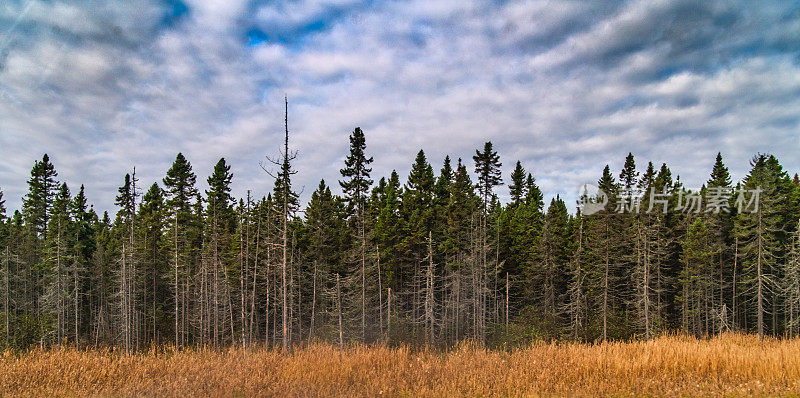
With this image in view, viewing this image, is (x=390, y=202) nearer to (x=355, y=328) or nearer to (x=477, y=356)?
(x=355, y=328)

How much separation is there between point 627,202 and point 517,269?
1452cm

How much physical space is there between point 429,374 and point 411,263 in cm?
3046

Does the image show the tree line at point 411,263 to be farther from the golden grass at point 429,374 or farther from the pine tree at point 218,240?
the golden grass at point 429,374

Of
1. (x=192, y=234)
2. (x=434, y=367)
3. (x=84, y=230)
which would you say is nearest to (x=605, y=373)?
(x=434, y=367)

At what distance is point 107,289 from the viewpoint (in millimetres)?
45094

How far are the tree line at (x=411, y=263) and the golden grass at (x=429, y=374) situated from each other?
19663 millimetres

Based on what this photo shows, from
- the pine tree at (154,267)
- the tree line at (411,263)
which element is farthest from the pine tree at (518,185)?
the pine tree at (154,267)

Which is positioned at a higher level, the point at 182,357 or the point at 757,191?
the point at 757,191

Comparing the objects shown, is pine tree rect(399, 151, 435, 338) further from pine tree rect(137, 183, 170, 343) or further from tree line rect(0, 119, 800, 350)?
pine tree rect(137, 183, 170, 343)

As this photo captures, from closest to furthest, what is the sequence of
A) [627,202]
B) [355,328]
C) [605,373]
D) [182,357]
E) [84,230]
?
1. [605,373]
2. [182,357]
3. [355,328]
4. [627,202]
5. [84,230]

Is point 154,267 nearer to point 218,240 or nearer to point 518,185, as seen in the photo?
point 218,240

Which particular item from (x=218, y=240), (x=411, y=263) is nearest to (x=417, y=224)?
(x=411, y=263)

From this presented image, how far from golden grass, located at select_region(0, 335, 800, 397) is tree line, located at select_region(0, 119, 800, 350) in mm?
19663

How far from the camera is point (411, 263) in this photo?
42.2 meters
